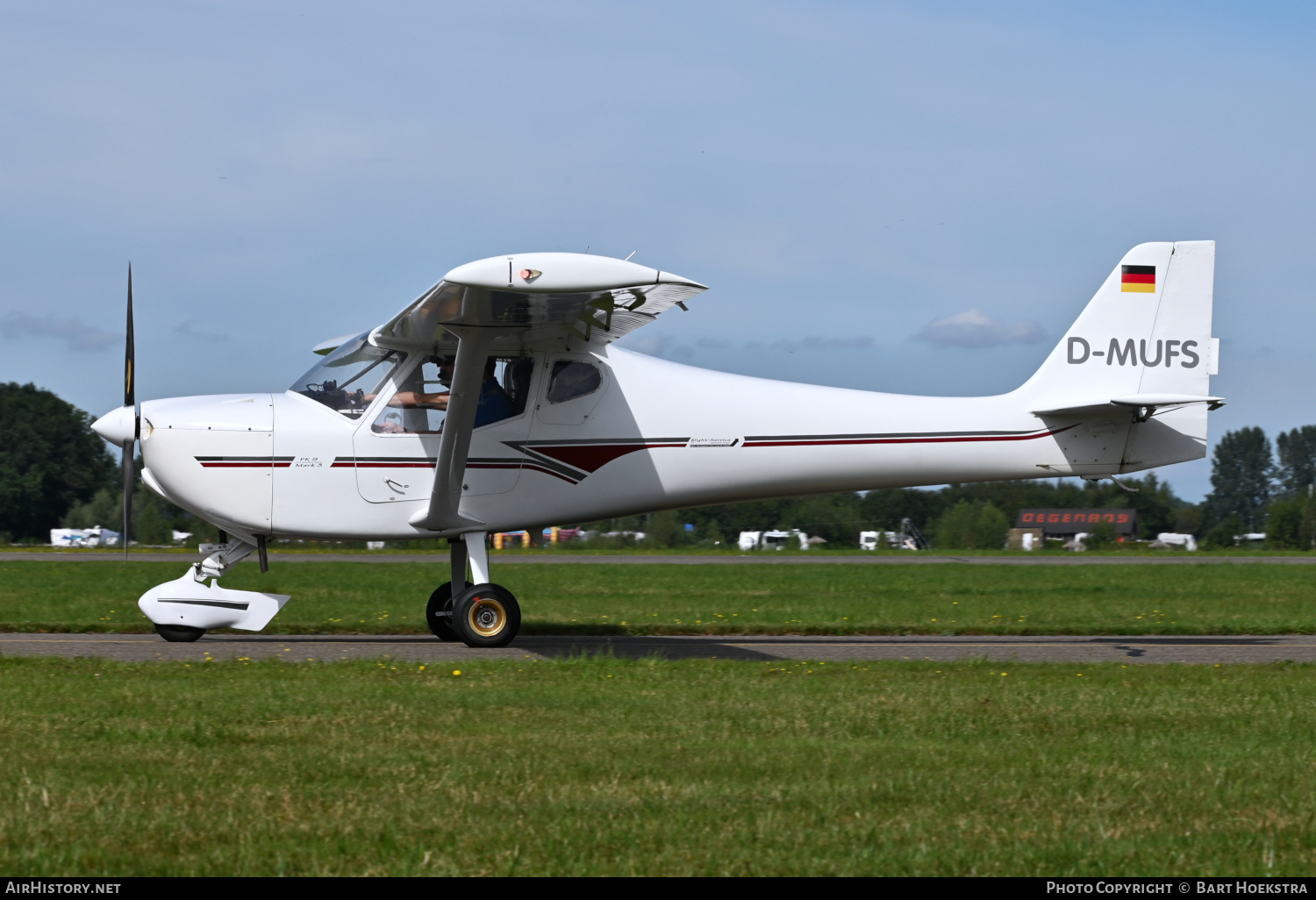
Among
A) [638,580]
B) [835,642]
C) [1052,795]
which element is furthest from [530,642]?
[638,580]

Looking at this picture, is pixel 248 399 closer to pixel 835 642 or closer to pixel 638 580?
pixel 835 642

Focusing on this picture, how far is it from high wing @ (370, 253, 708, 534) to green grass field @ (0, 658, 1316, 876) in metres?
2.45

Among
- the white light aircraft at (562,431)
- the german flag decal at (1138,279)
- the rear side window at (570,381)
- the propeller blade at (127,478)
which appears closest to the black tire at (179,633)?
the white light aircraft at (562,431)

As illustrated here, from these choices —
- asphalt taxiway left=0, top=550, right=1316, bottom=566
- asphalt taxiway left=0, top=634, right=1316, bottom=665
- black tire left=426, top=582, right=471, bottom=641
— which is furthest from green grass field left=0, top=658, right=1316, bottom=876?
asphalt taxiway left=0, top=550, right=1316, bottom=566

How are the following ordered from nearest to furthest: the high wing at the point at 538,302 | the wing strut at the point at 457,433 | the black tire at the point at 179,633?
the high wing at the point at 538,302 → the wing strut at the point at 457,433 → the black tire at the point at 179,633

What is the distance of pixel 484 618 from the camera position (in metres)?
11.0

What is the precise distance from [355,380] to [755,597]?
9.04 meters

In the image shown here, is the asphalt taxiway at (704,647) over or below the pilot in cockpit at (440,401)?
below

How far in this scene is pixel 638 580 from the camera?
74.4 feet

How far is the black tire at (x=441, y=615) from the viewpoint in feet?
38.8

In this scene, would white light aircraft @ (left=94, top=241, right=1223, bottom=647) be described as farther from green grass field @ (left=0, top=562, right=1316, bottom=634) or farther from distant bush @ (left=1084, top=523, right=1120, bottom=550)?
distant bush @ (left=1084, top=523, right=1120, bottom=550)

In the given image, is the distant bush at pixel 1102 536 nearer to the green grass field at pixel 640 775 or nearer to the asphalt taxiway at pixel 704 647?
the asphalt taxiway at pixel 704 647

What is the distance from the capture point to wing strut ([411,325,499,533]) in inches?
399

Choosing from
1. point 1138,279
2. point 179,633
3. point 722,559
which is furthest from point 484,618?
point 722,559
